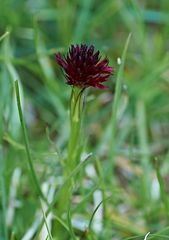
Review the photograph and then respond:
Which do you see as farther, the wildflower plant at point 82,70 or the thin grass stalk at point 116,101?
the thin grass stalk at point 116,101

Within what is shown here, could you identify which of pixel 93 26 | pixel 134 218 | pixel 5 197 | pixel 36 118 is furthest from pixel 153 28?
pixel 5 197

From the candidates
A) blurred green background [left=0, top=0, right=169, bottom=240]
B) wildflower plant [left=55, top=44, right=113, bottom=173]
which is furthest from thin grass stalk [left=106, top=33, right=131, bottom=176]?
wildflower plant [left=55, top=44, right=113, bottom=173]

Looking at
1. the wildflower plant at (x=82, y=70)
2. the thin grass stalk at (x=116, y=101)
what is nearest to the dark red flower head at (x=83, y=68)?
the wildflower plant at (x=82, y=70)

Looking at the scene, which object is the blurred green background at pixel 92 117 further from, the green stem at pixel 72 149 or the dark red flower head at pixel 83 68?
the dark red flower head at pixel 83 68

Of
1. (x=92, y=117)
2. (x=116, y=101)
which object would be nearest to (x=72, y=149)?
(x=116, y=101)

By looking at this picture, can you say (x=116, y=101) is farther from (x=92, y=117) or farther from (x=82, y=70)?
(x=92, y=117)

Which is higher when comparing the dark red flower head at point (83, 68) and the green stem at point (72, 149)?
the dark red flower head at point (83, 68)

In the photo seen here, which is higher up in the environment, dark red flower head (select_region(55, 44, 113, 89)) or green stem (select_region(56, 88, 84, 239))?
dark red flower head (select_region(55, 44, 113, 89))

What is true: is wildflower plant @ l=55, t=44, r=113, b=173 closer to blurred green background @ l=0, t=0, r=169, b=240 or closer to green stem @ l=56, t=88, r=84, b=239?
green stem @ l=56, t=88, r=84, b=239

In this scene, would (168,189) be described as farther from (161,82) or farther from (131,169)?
(161,82)

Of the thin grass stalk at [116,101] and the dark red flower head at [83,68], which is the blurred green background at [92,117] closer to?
the thin grass stalk at [116,101]
